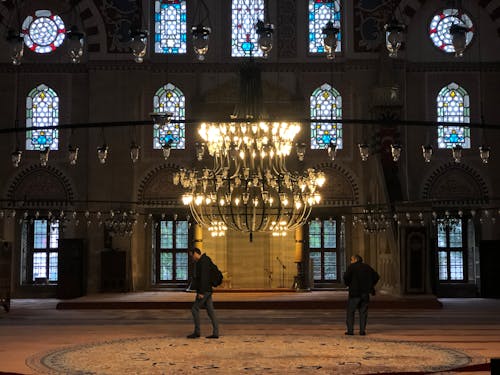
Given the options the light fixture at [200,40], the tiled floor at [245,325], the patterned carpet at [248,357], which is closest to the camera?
the light fixture at [200,40]

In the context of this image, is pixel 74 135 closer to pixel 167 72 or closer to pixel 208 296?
pixel 167 72

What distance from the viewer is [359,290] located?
39.3ft

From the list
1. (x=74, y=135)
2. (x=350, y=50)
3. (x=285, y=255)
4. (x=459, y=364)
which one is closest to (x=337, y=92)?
(x=350, y=50)

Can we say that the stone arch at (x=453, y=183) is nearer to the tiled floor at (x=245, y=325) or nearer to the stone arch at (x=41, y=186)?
the tiled floor at (x=245, y=325)

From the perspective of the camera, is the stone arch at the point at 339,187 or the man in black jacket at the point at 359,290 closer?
the man in black jacket at the point at 359,290

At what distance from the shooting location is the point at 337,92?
875 inches

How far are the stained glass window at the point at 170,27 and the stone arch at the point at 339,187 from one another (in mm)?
4747

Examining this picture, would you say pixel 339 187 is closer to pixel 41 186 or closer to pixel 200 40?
pixel 41 186

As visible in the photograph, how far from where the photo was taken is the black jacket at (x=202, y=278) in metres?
11.3

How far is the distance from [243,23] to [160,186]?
470 cm

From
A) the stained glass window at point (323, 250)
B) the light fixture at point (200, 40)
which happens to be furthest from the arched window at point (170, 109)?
the light fixture at point (200, 40)

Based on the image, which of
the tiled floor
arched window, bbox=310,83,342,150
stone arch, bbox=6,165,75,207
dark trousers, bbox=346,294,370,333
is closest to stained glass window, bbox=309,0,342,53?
arched window, bbox=310,83,342,150

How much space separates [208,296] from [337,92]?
1188 cm

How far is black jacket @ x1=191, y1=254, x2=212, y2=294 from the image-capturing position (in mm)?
11289
